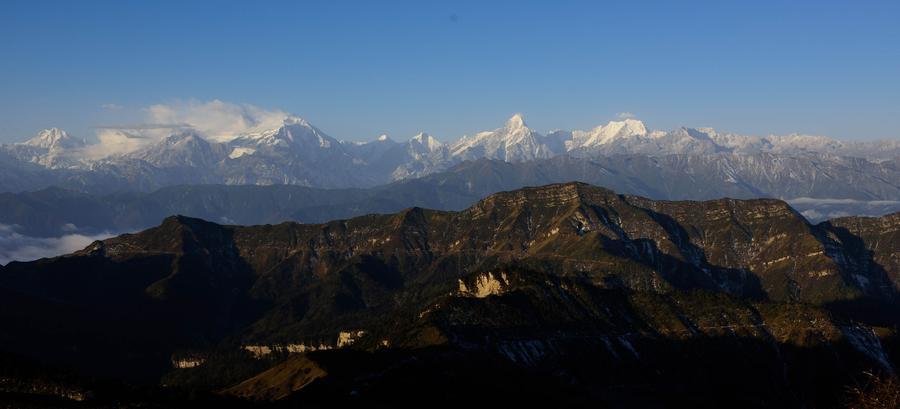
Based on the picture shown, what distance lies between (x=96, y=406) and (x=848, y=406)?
151253 millimetres

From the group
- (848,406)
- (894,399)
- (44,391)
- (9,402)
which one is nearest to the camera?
(894,399)

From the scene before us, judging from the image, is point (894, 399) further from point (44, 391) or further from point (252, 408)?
point (44, 391)

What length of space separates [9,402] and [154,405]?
27339 millimetres

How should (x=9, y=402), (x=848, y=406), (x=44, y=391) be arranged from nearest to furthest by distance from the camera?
(x=848, y=406)
(x=9, y=402)
(x=44, y=391)

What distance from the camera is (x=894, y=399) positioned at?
78188 millimetres

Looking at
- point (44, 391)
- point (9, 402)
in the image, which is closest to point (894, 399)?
point (9, 402)

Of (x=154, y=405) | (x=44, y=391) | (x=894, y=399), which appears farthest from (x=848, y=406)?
(x=44, y=391)

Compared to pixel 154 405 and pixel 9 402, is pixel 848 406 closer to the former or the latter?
pixel 154 405

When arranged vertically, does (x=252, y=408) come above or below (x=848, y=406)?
below

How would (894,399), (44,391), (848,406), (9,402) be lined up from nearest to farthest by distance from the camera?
(894,399)
(848,406)
(9,402)
(44,391)

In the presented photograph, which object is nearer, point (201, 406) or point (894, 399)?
point (894, 399)

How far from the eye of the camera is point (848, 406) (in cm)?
8575

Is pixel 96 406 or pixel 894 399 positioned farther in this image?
pixel 96 406

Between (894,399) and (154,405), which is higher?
(894,399)
